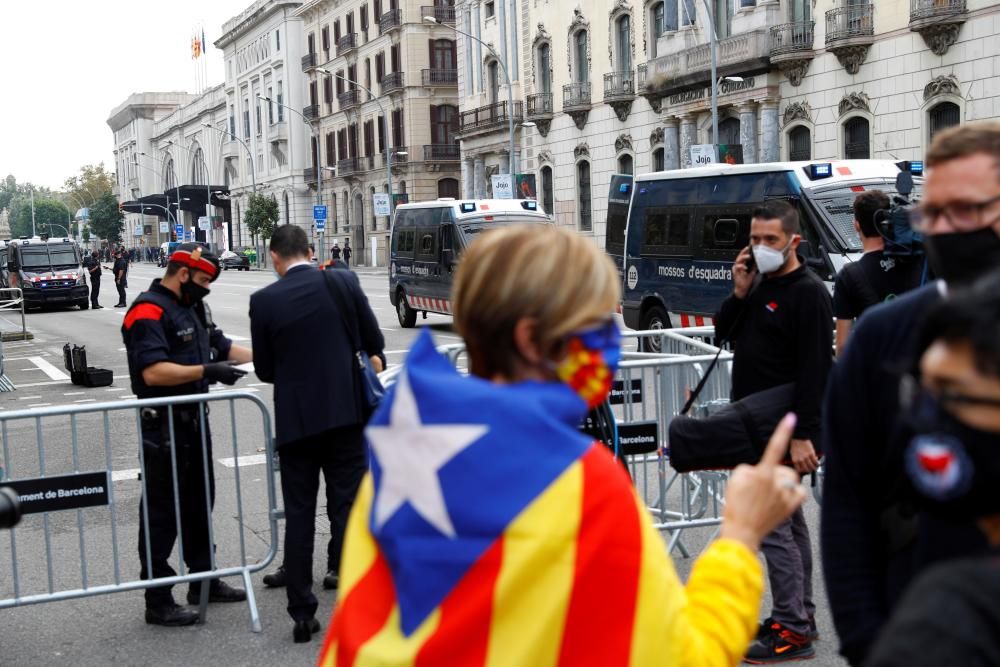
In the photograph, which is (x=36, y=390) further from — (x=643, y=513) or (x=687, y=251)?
(x=643, y=513)

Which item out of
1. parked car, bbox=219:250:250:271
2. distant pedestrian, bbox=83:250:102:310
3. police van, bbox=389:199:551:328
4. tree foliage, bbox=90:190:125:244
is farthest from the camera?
tree foliage, bbox=90:190:125:244

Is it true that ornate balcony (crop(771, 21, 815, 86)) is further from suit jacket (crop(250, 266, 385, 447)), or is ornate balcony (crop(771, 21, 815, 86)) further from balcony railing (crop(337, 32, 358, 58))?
balcony railing (crop(337, 32, 358, 58))

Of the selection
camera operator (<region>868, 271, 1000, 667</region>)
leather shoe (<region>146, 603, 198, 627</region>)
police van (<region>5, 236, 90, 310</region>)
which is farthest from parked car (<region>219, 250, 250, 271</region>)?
camera operator (<region>868, 271, 1000, 667</region>)

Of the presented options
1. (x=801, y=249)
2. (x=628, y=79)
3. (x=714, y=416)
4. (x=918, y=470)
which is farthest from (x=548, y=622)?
(x=628, y=79)

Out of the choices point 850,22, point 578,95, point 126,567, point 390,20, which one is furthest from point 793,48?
point 390,20

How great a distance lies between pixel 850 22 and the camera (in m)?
29.8

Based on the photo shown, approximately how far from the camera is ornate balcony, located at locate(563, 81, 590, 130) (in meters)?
42.8

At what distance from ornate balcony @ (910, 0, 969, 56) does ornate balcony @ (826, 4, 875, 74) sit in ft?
5.90

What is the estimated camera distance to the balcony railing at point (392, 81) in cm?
6450

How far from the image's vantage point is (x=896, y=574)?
215 cm

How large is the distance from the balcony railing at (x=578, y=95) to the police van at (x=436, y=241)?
19457mm

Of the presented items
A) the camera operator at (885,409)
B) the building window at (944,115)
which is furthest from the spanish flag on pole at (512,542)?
the building window at (944,115)

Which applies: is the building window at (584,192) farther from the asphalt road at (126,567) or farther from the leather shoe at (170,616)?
the leather shoe at (170,616)

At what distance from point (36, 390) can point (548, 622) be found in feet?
50.3
